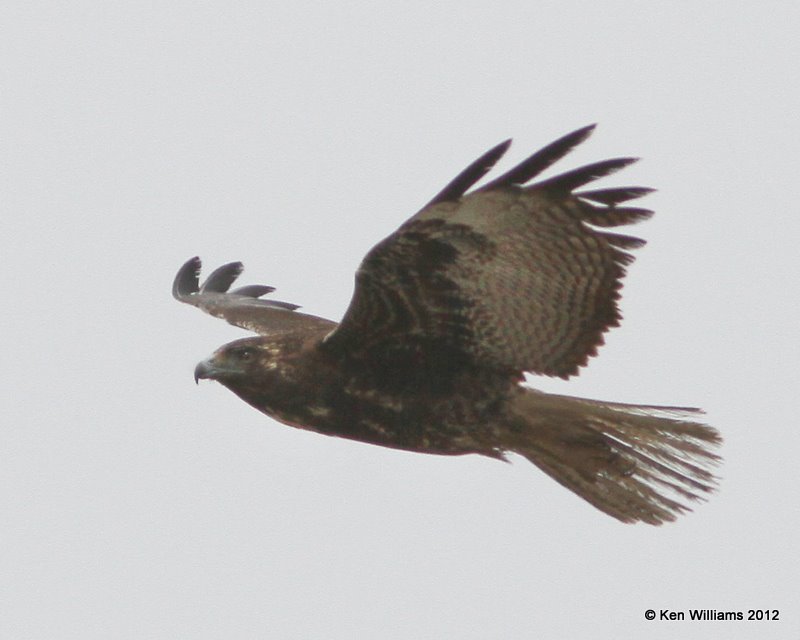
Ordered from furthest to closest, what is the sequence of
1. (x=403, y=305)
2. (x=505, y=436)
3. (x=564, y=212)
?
(x=505, y=436)
(x=403, y=305)
(x=564, y=212)

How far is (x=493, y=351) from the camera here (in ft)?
28.6

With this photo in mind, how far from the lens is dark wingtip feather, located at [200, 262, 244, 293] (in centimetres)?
1186

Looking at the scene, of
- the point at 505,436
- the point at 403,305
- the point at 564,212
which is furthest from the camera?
the point at 505,436

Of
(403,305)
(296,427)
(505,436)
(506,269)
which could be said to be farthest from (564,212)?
(296,427)

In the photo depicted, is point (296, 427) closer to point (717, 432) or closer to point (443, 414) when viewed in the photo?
point (443, 414)

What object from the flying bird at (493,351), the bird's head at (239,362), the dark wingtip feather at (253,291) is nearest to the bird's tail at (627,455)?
the flying bird at (493,351)

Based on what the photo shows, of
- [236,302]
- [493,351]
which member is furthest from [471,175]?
[236,302]

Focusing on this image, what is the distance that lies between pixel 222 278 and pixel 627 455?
381 cm

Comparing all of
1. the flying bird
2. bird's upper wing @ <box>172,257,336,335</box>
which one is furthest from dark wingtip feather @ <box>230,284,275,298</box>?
the flying bird

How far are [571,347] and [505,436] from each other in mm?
786

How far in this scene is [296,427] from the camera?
938cm

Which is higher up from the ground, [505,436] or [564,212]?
[564,212]

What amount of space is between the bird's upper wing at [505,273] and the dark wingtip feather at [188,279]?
2.98 metres

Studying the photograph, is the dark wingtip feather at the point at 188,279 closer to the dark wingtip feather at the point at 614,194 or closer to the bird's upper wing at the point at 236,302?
the bird's upper wing at the point at 236,302
